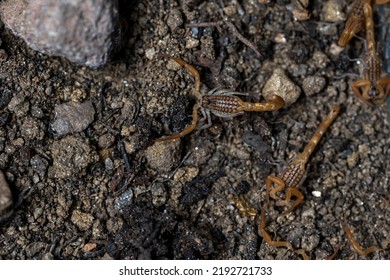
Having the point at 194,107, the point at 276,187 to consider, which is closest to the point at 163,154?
the point at 194,107

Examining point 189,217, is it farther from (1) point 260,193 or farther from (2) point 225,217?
(1) point 260,193

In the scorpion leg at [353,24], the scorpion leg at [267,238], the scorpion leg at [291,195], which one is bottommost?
the scorpion leg at [267,238]

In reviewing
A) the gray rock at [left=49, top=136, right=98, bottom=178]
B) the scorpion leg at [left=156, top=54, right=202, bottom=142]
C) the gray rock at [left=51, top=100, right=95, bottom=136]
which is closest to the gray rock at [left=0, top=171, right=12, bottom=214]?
the gray rock at [left=49, top=136, right=98, bottom=178]

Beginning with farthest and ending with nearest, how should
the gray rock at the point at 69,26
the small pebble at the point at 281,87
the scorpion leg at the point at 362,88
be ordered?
1. the scorpion leg at the point at 362,88
2. the small pebble at the point at 281,87
3. the gray rock at the point at 69,26

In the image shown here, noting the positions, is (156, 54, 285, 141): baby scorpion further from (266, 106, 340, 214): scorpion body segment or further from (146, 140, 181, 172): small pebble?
(266, 106, 340, 214): scorpion body segment

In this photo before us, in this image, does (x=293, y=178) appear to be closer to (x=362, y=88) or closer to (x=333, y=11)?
(x=362, y=88)

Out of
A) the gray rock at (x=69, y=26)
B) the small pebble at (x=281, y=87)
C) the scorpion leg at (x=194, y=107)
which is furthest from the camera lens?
the small pebble at (x=281, y=87)

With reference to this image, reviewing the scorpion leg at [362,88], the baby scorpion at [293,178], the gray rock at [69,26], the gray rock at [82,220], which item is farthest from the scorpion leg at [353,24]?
the gray rock at [82,220]

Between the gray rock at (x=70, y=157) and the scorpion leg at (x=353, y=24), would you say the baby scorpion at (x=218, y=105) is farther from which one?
the scorpion leg at (x=353, y=24)
